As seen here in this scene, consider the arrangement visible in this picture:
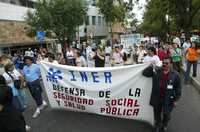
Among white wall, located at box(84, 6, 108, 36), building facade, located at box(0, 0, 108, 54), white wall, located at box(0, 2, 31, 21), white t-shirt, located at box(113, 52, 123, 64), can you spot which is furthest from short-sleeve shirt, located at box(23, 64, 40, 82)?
white wall, located at box(84, 6, 108, 36)

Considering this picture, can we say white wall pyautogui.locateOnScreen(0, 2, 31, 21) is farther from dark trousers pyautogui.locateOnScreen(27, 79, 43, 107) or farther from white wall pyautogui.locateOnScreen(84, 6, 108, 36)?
dark trousers pyautogui.locateOnScreen(27, 79, 43, 107)

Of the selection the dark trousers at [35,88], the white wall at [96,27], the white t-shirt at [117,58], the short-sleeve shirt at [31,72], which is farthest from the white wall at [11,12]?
the short-sleeve shirt at [31,72]

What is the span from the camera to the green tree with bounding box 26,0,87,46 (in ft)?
114

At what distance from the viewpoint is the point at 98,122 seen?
29.1ft

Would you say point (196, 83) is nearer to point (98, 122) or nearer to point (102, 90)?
point (102, 90)

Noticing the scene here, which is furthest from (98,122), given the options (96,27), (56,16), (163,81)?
(96,27)

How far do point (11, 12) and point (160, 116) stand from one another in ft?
120

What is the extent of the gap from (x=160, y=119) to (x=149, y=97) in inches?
25.7

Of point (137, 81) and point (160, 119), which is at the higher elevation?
point (137, 81)

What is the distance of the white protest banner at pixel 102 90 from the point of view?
835cm

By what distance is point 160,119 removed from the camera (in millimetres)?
7797

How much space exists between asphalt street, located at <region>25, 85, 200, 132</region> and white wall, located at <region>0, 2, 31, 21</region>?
30518 mm

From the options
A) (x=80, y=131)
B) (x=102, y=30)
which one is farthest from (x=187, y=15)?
(x=102, y=30)

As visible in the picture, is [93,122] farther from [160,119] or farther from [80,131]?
[160,119]
